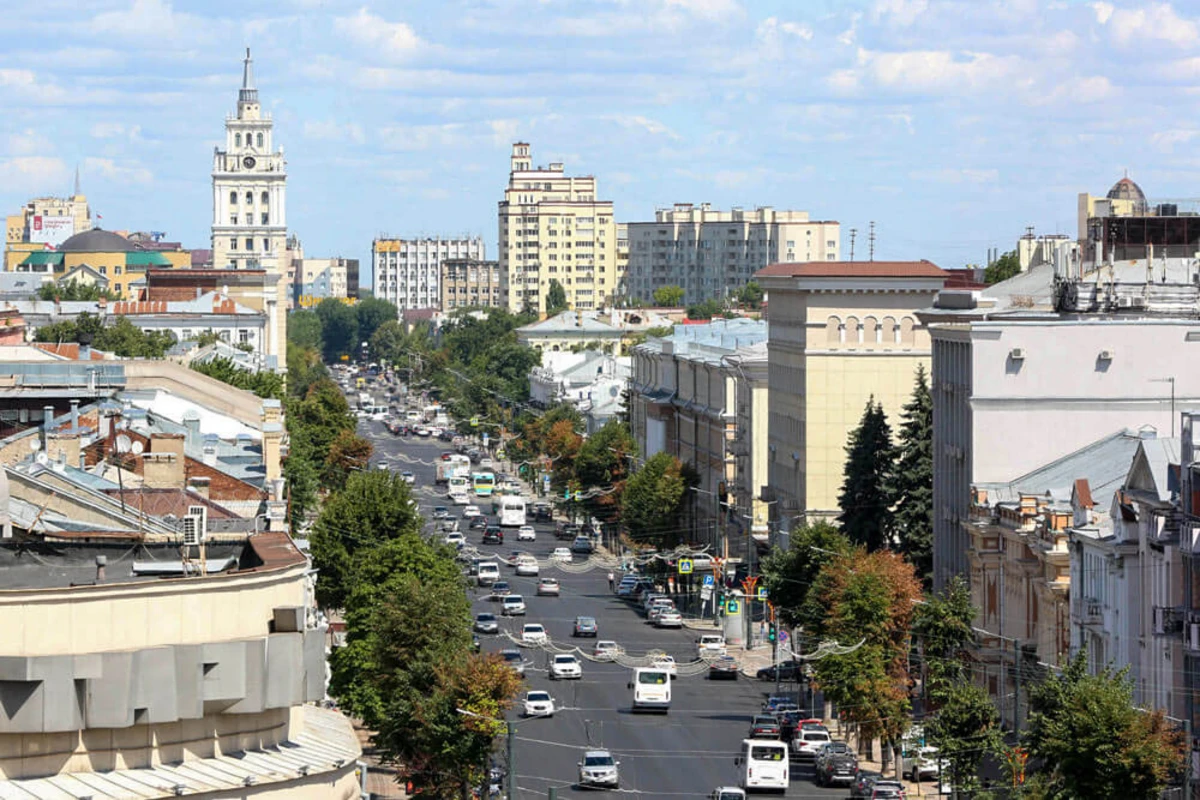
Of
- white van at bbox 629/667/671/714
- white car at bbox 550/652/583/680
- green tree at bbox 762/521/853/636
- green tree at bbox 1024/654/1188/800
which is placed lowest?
white car at bbox 550/652/583/680

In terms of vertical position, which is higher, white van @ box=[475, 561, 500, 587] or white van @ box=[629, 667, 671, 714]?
white van @ box=[629, 667, 671, 714]

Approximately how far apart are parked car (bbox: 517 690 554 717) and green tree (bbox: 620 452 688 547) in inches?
1878

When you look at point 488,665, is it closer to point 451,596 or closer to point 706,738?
point 451,596

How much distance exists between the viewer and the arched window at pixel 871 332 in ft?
376

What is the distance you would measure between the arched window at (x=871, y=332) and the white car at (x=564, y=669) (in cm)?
3251

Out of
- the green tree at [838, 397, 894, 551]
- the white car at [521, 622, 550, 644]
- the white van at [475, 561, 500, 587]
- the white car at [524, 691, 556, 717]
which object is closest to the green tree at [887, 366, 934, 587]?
the green tree at [838, 397, 894, 551]

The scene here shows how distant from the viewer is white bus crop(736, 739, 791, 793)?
62469 mm

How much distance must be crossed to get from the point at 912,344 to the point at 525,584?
69.3 feet

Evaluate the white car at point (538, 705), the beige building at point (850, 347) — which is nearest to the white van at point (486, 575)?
the beige building at point (850, 347)

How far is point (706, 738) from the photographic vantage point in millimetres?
73000

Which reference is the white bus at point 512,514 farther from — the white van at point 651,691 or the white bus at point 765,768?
the white bus at point 765,768

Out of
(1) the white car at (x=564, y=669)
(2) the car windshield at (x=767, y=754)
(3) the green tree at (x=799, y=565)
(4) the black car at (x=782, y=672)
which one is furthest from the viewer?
(4) the black car at (x=782, y=672)

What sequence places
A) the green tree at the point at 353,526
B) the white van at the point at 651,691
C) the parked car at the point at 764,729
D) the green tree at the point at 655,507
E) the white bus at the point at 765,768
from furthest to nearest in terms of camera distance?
the green tree at the point at 655,507 → the green tree at the point at 353,526 → the white van at the point at 651,691 → the parked car at the point at 764,729 → the white bus at the point at 765,768

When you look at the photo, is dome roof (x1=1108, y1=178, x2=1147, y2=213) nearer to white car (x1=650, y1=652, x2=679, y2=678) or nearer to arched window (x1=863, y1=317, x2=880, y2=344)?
arched window (x1=863, y1=317, x2=880, y2=344)
